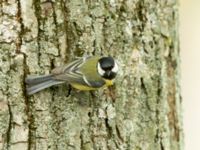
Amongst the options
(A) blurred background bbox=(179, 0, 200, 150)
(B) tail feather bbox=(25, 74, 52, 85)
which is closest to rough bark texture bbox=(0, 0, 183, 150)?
(B) tail feather bbox=(25, 74, 52, 85)

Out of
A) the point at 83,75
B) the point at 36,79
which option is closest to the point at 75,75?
the point at 83,75

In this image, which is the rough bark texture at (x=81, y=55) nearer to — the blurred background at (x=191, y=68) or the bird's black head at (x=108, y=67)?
the bird's black head at (x=108, y=67)

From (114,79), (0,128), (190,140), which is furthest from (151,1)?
(190,140)

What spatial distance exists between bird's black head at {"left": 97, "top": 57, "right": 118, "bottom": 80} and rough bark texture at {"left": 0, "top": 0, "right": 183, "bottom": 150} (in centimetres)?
5

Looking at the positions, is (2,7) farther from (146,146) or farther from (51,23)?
(146,146)

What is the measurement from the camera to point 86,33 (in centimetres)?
253

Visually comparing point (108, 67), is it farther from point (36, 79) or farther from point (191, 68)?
point (191, 68)

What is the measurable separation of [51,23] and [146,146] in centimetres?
59

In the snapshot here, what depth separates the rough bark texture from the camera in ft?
7.97

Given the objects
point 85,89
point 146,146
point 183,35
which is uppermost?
point 183,35

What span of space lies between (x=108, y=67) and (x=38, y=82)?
267 mm

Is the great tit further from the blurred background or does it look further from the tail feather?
the blurred background

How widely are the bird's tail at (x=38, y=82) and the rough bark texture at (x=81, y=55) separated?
2cm

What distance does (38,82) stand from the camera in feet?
7.77
